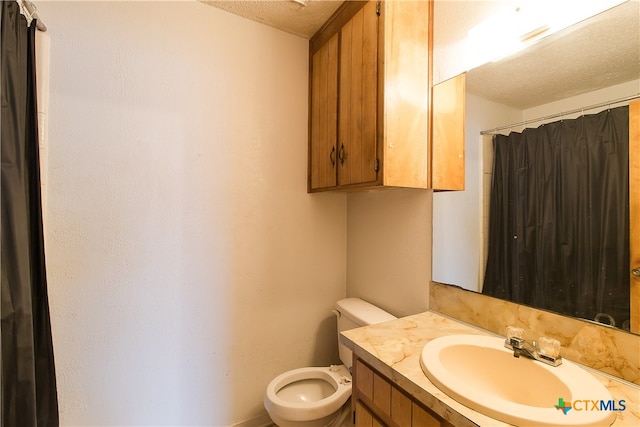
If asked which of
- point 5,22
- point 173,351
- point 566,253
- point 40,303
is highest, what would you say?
point 5,22

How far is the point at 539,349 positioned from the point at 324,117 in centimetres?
137

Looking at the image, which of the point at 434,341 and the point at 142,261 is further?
the point at 142,261

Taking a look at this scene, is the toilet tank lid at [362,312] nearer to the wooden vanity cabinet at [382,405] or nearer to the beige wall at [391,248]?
the beige wall at [391,248]

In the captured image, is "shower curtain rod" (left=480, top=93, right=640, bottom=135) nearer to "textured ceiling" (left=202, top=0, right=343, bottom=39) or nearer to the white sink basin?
the white sink basin

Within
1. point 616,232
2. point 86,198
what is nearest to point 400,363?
point 616,232

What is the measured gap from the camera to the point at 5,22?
34.2 inches

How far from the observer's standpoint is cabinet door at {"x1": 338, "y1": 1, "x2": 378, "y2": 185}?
4.06ft

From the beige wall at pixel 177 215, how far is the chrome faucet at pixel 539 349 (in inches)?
44.7

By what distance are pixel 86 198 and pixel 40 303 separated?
1.50 feet

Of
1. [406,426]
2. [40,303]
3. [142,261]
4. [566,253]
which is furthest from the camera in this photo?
[142,261]

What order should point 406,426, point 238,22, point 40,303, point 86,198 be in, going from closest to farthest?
1. point 406,426
2. point 40,303
3. point 86,198
4. point 238,22

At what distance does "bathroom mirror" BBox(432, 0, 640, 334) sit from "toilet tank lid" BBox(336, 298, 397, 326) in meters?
0.36

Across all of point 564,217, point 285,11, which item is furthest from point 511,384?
point 285,11

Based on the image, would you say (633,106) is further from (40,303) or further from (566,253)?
(40,303)
